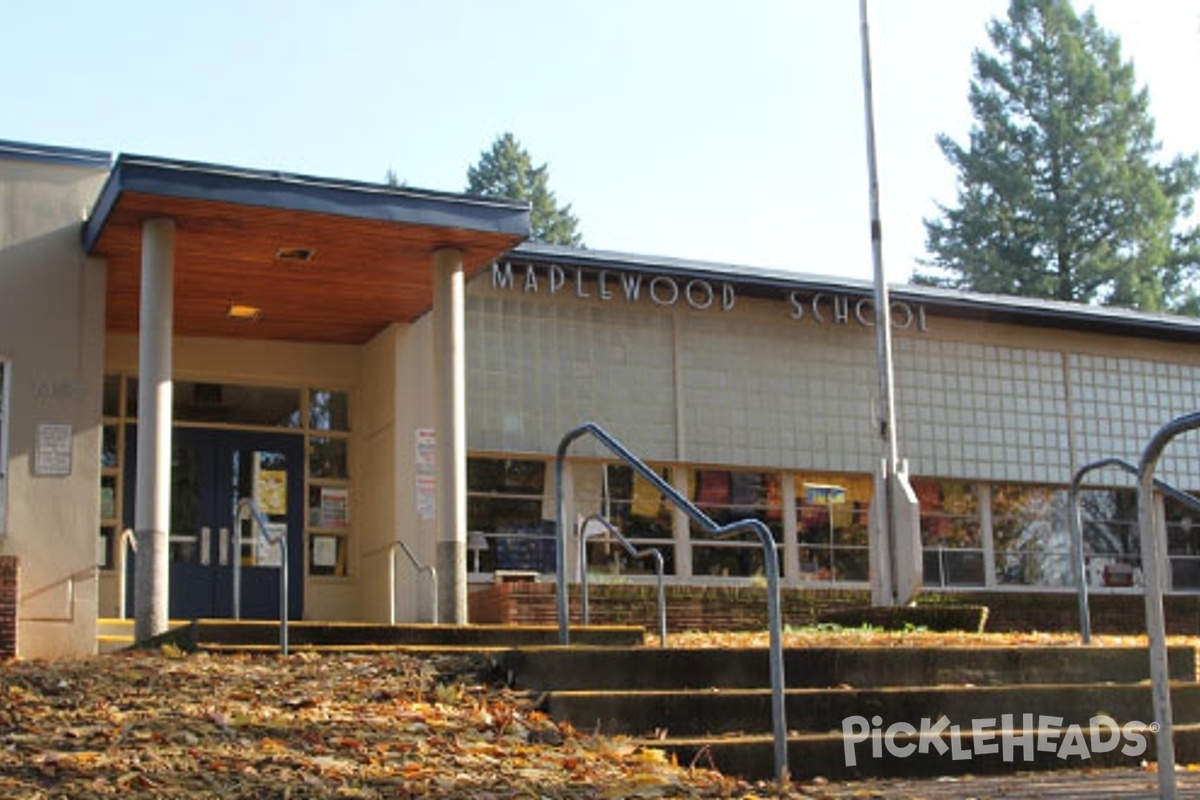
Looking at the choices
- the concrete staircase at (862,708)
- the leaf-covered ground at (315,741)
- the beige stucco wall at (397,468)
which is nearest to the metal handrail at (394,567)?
the beige stucco wall at (397,468)

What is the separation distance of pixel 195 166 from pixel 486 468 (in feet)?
25.2

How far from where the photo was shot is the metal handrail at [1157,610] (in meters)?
6.92

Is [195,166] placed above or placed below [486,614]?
above

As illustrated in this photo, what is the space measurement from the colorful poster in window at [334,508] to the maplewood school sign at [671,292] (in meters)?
3.50

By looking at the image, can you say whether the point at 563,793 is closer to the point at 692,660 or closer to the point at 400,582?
the point at 692,660

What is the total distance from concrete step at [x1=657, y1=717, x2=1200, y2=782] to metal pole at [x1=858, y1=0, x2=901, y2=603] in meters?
8.23

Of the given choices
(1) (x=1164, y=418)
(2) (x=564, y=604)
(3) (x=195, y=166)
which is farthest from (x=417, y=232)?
(1) (x=1164, y=418)

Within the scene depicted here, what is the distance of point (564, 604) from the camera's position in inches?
442

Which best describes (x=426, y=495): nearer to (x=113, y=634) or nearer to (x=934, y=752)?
(x=113, y=634)

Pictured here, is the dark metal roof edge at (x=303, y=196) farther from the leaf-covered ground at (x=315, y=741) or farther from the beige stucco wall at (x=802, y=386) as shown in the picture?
the beige stucco wall at (x=802, y=386)

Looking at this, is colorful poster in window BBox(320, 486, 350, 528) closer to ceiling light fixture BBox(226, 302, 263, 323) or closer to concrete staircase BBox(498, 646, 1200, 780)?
ceiling light fixture BBox(226, 302, 263, 323)

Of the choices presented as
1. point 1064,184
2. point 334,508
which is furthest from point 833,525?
Answer: point 1064,184

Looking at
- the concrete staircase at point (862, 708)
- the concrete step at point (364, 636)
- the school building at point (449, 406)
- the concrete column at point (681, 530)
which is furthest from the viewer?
the concrete column at point (681, 530)

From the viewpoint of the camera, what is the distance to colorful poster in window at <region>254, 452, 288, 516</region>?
711 inches
